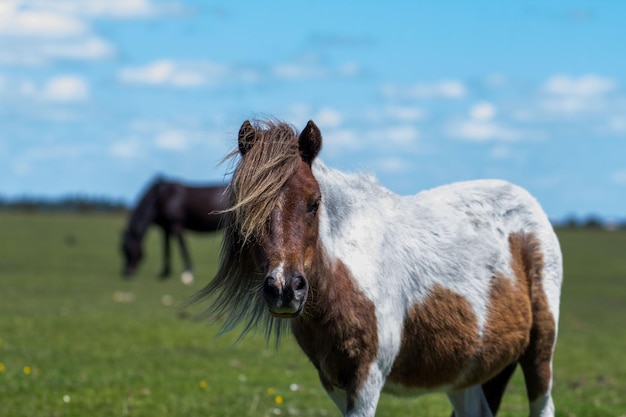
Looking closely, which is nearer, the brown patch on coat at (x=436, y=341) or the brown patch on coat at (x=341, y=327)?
the brown patch on coat at (x=341, y=327)

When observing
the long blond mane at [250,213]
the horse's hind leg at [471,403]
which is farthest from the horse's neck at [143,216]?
the long blond mane at [250,213]

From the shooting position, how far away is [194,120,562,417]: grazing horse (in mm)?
4871

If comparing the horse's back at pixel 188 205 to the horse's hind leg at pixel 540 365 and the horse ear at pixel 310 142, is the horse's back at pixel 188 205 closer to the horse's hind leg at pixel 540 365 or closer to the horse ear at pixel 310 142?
the horse's hind leg at pixel 540 365

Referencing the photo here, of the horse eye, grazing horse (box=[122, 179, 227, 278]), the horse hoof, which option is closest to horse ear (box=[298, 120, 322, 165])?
the horse eye

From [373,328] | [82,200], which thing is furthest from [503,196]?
[82,200]

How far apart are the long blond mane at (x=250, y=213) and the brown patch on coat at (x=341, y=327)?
14.0 inches

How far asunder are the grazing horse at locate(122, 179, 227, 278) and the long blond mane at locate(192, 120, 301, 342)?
68.6ft

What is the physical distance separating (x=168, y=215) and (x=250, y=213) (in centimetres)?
2351

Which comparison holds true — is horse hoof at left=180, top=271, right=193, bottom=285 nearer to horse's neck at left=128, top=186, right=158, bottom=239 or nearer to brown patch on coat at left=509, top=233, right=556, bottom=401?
horse's neck at left=128, top=186, right=158, bottom=239

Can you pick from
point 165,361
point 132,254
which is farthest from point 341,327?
point 132,254

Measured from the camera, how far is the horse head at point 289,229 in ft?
14.9

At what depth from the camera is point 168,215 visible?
27.9 meters

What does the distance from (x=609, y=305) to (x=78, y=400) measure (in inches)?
639

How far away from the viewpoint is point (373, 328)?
5242 millimetres
